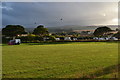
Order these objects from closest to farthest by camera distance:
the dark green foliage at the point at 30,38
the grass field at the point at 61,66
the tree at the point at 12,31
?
the grass field at the point at 61,66
the dark green foliage at the point at 30,38
the tree at the point at 12,31

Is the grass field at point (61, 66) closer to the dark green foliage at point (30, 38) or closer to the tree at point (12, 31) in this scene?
→ the dark green foliage at point (30, 38)

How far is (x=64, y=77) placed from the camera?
16.1ft

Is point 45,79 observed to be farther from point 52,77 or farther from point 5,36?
point 5,36

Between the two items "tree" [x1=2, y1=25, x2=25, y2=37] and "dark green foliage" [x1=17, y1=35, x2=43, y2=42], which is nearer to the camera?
"dark green foliage" [x1=17, y1=35, x2=43, y2=42]

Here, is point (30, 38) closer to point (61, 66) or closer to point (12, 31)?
point (12, 31)

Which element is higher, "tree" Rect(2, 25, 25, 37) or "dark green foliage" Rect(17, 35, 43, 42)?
"tree" Rect(2, 25, 25, 37)

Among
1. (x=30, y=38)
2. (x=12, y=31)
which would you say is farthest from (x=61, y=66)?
(x=12, y=31)

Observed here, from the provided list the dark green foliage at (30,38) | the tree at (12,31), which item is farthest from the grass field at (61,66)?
the tree at (12,31)

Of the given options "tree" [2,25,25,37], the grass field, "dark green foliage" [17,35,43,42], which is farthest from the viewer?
"tree" [2,25,25,37]

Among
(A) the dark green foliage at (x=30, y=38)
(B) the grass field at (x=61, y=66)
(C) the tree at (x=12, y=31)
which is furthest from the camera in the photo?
(C) the tree at (x=12, y=31)

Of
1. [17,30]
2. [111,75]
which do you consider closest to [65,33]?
[17,30]

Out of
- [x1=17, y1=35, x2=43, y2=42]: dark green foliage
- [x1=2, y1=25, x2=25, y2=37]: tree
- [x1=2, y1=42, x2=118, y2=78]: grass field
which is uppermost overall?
[x1=2, y1=25, x2=25, y2=37]: tree

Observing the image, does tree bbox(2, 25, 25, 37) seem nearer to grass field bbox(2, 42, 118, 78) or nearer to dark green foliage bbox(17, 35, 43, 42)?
dark green foliage bbox(17, 35, 43, 42)

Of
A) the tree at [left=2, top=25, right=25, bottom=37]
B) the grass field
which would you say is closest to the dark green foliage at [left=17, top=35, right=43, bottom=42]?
the tree at [left=2, top=25, right=25, bottom=37]
